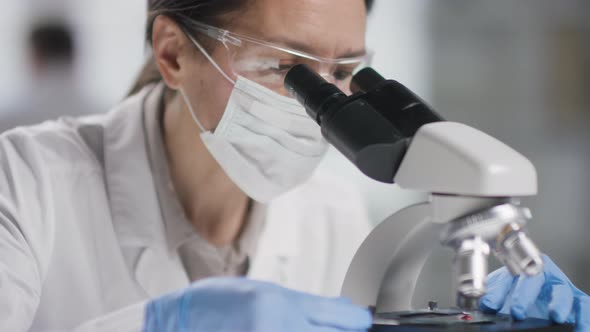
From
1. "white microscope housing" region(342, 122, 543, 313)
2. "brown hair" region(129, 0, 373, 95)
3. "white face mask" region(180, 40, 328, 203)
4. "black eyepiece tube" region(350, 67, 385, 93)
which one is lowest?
"white face mask" region(180, 40, 328, 203)

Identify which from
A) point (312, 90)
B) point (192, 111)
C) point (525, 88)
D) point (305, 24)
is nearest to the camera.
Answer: point (312, 90)

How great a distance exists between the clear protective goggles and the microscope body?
162mm

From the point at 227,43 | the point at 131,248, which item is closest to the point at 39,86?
the point at 131,248

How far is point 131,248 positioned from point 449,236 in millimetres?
711

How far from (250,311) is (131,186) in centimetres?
65

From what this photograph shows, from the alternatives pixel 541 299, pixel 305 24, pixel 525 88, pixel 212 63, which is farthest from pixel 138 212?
pixel 525 88

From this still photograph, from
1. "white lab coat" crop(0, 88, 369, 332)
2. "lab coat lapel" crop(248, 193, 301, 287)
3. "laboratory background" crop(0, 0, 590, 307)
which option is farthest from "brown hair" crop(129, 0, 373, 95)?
"laboratory background" crop(0, 0, 590, 307)

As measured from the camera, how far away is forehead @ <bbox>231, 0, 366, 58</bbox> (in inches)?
42.3

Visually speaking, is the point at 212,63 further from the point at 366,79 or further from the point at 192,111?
the point at 366,79

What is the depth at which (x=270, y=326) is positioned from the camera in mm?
697

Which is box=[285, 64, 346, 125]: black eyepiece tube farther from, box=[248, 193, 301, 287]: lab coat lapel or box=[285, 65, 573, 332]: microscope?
box=[248, 193, 301, 287]: lab coat lapel

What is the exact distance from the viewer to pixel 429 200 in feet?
2.53

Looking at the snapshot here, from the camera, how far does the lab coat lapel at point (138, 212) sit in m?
1.25

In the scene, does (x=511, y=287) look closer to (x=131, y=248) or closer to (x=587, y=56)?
(x=131, y=248)
